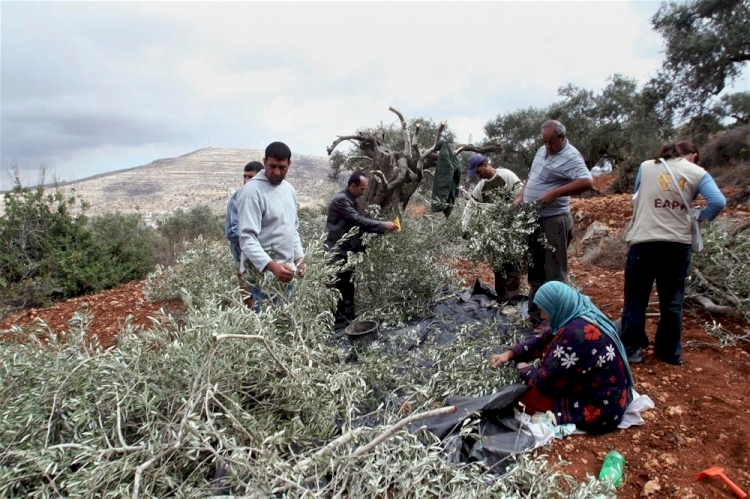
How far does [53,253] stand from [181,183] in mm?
27237

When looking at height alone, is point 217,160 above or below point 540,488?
above

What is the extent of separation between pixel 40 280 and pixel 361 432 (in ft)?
24.6

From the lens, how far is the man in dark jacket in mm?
4223

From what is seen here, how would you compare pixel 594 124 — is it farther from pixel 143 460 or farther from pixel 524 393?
pixel 143 460

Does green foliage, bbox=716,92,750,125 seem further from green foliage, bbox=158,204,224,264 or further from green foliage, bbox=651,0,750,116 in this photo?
green foliage, bbox=158,204,224,264

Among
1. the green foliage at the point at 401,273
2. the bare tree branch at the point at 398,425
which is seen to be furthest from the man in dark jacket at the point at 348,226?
the bare tree branch at the point at 398,425

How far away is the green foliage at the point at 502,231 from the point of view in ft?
12.4

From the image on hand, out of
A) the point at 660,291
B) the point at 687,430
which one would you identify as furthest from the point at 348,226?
the point at 687,430

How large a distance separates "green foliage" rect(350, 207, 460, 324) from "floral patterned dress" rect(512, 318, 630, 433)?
77.0 inches

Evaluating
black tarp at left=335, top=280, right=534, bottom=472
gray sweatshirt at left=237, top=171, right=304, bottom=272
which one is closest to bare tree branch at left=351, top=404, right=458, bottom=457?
black tarp at left=335, top=280, right=534, bottom=472

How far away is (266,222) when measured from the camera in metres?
3.08

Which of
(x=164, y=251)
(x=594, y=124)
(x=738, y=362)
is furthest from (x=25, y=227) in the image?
(x=594, y=124)

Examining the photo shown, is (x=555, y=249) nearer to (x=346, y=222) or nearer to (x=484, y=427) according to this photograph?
(x=484, y=427)

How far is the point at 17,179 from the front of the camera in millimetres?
7887
